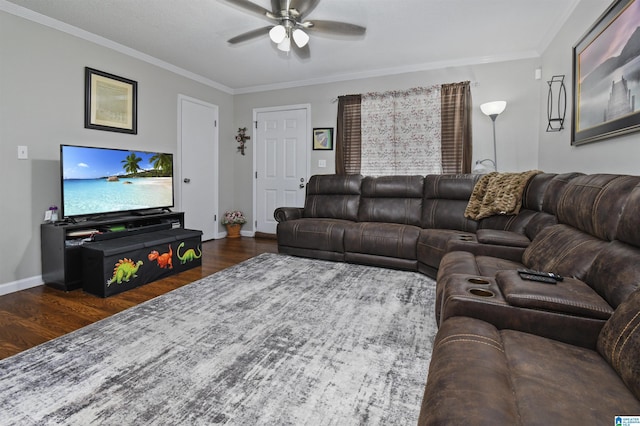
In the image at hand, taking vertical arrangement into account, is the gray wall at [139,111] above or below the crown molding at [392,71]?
below

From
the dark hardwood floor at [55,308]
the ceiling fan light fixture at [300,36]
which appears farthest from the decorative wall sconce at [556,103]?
the dark hardwood floor at [55,308]

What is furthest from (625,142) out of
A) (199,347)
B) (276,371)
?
(199,347)

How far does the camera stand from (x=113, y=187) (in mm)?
3344

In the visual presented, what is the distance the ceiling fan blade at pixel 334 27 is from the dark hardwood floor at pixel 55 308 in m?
2.50

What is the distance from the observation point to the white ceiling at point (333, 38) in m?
2.85

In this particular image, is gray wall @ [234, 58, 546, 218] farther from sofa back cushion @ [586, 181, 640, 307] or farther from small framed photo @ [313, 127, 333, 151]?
sofa back cushion @ [586, 181, 640, 307]

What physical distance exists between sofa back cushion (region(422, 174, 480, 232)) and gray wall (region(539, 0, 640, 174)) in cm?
77

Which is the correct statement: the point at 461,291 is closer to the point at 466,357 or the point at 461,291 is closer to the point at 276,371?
the point at 466,357

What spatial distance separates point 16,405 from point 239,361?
918 millimetres

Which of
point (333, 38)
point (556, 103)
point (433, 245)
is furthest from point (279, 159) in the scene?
point (556, 103)

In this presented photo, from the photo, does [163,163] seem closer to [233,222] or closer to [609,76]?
[233,222]

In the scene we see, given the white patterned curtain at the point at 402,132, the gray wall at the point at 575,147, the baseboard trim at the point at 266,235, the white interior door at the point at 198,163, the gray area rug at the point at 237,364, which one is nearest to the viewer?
the gray area rug at the point at 237,364

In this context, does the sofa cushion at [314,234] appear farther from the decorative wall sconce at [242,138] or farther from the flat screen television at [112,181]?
the decorative wall sconce at [242,138]

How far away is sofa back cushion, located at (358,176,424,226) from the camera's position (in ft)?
12.7
